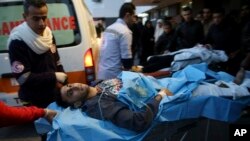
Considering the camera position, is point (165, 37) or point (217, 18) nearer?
point (217, 18)

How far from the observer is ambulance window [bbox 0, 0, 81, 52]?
5.11 metres

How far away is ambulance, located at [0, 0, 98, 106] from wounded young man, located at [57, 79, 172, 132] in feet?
5.72

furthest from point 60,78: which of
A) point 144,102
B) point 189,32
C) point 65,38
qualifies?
point 189,32

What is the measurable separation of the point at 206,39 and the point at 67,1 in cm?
247

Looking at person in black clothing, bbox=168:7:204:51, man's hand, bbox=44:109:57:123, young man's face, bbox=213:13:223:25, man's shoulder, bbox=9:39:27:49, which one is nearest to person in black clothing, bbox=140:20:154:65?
person in black clothing, bbox=168:7:204:51

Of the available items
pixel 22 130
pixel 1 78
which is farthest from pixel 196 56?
pixel 22 130

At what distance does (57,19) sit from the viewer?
5121 millimetres

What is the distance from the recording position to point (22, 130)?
5.76 meters

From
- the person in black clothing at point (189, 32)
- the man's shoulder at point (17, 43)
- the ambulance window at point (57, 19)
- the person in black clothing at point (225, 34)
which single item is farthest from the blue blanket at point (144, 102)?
the person in black clothing at point (189, 32)

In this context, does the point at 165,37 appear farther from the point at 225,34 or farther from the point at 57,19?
the point at 57,19

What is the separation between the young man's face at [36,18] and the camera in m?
3.06

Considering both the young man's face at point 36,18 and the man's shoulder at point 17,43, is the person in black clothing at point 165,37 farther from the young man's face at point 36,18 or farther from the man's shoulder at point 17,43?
the man's shoulder at point 17,43

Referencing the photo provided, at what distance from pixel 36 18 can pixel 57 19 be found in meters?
2.07

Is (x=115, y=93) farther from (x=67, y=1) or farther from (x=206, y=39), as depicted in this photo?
(x=206, y=39)
